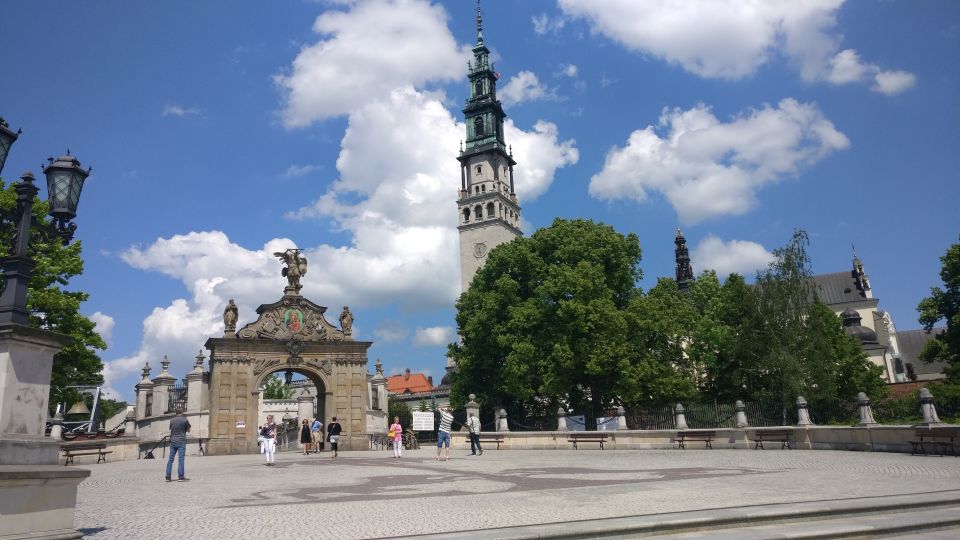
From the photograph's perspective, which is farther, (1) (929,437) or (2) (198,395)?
(2) (198,395)

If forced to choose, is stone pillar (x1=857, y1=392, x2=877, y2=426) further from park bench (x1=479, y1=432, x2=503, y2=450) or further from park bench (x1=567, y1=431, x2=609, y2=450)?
park bench (x1=479, y1=432, x2=503, y2=450)

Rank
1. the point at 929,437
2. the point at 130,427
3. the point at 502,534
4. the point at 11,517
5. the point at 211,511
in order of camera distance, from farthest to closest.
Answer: the point at 130,427, the point at 929,437, the point at 211,511, the point at 502,534, the point at 11,517

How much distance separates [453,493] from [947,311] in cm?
4889

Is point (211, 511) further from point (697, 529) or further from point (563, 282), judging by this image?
point (563, 282)

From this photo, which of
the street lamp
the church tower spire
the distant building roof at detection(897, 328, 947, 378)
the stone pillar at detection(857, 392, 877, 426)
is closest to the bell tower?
the church tower spire

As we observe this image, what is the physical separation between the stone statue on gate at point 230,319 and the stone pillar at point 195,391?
260cm

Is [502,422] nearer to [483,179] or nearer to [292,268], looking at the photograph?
[292,268]

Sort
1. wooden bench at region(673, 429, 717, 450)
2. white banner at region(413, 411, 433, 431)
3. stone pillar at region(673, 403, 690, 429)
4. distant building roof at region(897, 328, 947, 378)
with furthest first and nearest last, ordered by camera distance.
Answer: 1. distant building roof at region(897, 328, 947, 378)
2. white banner at region(413, 411, 433, 431)
3. stone pillar at region(673, 403, 690, 429)
4. wooden bench at region(673, 429, 717, 450)

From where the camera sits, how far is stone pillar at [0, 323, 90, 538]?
6.41 meters

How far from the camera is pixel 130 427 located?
121ft

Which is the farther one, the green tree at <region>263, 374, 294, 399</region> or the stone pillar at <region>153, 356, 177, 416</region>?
the green tree at <region>263, 374, 294, 399</region>

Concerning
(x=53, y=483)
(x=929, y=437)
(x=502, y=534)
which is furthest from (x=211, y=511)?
(x=929, y=437)

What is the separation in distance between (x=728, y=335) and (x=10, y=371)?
126 feet

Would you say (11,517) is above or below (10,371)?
below
